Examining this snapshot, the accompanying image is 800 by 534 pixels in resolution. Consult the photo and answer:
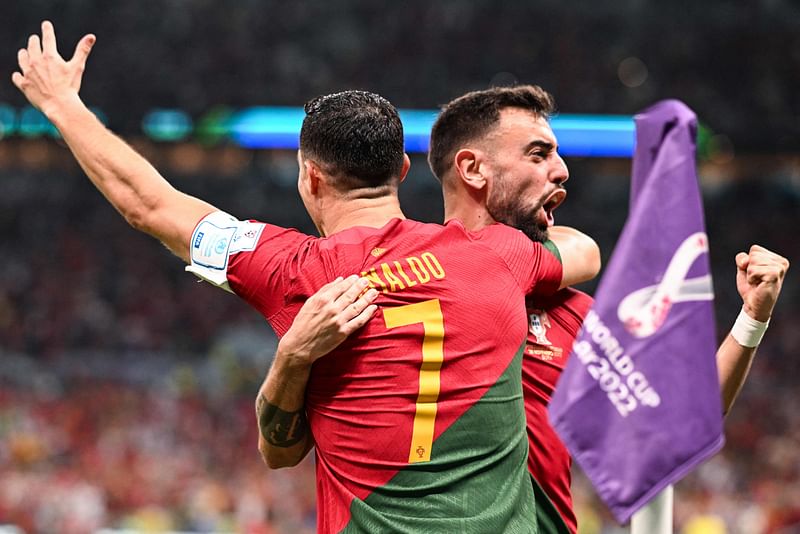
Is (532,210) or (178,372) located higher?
(532,210)

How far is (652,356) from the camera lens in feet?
6.63

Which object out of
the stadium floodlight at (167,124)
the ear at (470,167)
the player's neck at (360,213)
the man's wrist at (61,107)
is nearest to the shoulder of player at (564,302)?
the ear at (470,167)

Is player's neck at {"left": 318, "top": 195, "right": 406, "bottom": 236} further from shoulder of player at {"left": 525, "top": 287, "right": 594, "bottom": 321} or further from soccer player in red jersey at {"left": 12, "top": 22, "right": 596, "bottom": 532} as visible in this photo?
shoulder of player at {"left": 525, "top": 287, "right": 594, "bottom": 321}

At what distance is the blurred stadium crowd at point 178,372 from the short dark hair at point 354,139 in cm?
1038

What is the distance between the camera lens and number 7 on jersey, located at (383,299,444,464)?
7.95 feet

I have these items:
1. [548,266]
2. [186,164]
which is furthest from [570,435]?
[186,164]

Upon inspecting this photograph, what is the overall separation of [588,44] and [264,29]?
6.40 metres

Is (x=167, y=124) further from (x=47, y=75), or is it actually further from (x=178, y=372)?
(x=47, y=75)

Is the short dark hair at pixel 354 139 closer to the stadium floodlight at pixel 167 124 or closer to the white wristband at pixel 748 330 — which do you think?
the white wristband at pixel 748 330

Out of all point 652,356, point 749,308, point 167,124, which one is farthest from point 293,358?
point 167,124

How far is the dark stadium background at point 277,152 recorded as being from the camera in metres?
17.9

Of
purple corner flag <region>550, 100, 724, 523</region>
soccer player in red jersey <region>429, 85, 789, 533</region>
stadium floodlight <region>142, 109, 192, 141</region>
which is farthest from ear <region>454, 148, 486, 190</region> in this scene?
stadium floodlight <region>142, 109, 192, 141</region>

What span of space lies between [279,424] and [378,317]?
37 centimetres

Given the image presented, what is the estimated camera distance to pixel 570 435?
207 centimetres
